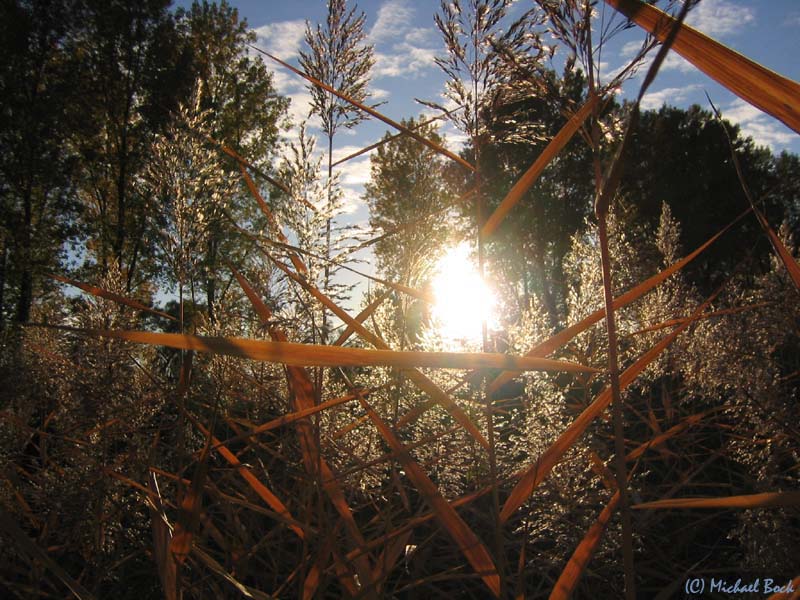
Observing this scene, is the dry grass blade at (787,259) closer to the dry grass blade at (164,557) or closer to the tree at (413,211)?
the tree at (413,211)

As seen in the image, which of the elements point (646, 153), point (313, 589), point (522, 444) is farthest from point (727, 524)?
point (646, 153)

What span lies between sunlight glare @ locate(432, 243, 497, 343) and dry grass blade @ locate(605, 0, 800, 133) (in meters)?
0.58

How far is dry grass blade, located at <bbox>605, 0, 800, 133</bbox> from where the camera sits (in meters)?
0.48

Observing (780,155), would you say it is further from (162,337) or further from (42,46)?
(162,337)

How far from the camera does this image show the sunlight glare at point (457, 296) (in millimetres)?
1303

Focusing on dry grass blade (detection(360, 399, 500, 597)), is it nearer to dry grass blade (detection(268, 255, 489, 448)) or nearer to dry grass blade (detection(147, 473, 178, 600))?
dry grass blade (detection(268, 255, 489, 448))

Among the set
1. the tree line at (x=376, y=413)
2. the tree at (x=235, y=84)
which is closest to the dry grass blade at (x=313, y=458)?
the tree line at (x=376, y=413)

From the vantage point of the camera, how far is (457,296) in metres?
1.34

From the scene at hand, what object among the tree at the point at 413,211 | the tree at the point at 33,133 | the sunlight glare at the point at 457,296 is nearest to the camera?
the sunlight glare at the point at 457,296

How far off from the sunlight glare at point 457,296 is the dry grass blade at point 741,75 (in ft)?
1.92

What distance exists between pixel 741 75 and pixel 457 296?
0.89 metres

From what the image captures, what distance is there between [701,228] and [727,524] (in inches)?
743

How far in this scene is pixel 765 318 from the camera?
7.14 feet

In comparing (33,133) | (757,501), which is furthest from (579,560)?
(33,133)
